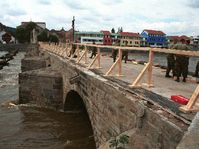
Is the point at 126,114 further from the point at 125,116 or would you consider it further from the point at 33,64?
the point at 33,64

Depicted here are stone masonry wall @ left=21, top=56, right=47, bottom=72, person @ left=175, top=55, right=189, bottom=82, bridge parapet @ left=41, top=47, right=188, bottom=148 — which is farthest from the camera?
stone masonry wall @ left=21, top=56, right=47, bottom=72

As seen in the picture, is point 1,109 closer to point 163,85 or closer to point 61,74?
point 61,74

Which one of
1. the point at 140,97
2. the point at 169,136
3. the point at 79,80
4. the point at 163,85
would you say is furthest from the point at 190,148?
the point at 79,80

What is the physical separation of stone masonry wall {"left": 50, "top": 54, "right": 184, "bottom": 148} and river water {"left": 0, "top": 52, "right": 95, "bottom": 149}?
8.68ft

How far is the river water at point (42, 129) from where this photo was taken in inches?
523

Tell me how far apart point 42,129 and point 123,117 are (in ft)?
28.7

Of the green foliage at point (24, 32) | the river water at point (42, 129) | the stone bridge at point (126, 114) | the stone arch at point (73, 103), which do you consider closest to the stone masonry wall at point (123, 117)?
the stone bridge at point (126, 114)

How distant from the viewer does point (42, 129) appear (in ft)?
50.0

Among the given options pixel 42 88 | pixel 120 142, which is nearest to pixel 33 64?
pixel 42 88

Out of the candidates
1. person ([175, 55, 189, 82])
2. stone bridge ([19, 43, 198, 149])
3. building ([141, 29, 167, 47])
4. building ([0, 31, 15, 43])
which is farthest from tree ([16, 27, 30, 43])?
person ([175, 55, 189, 82])

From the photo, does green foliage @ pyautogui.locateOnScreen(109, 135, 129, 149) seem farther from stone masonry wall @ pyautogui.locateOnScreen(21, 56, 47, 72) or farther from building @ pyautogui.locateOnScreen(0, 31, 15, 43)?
building @ pyautogui.locateOnScreen(0, 31, 15, 43)

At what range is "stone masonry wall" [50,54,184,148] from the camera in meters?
5.22

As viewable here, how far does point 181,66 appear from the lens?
10117mm

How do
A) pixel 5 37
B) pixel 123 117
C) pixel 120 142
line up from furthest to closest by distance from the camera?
pixel 5 37, pixel 123 117, pixel 120 142
